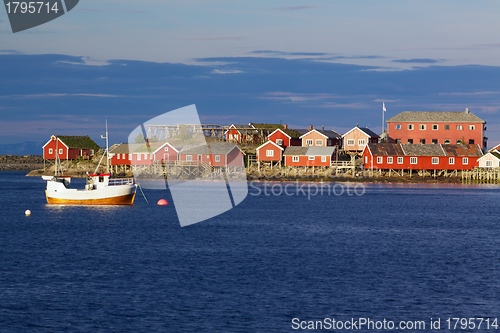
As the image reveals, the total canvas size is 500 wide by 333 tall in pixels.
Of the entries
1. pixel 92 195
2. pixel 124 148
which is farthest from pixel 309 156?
pixel 92 195

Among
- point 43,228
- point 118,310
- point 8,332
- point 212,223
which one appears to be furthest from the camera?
point 212,223

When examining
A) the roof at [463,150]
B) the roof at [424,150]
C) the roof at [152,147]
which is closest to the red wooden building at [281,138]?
the roof at [152,147]

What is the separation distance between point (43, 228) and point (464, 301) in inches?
1116

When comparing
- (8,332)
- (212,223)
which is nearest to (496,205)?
(212,223)

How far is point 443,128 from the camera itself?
107m

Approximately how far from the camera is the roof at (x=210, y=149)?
106m

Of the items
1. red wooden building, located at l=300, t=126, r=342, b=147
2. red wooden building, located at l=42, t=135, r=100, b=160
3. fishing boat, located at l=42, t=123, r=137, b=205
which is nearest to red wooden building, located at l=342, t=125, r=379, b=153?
red wooden building, located at l=300, t=126, r=342, b=147

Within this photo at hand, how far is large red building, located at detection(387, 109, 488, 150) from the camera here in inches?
4220

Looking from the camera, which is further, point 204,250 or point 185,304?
point 204,250

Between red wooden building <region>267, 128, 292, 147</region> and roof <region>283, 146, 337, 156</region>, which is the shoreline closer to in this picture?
roof <region>283, 146, 337, 156</region>

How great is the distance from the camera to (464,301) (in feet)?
86.9

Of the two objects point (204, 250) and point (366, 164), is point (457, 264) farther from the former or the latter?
point (366, 164)

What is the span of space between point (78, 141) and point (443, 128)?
53072mm
